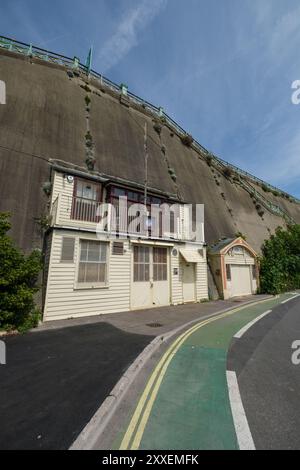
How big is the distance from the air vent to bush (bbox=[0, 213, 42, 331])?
4.16 metres

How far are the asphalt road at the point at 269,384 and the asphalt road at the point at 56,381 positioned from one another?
2.40m

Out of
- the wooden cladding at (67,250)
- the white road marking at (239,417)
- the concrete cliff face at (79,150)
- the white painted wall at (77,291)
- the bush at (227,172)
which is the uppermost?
the bush at (227,172)

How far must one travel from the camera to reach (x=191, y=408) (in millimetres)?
3430

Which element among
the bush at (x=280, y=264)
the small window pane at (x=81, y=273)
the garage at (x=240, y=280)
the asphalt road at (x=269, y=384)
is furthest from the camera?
the bush at (x=280, y=264)

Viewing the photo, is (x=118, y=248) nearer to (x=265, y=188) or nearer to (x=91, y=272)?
(x=91, y=272)

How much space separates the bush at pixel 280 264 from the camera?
19.3 metres

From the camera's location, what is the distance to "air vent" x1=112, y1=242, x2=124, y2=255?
11.5 meters

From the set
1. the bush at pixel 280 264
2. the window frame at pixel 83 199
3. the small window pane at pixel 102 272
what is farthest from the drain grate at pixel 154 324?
the bush at pixel 280 264

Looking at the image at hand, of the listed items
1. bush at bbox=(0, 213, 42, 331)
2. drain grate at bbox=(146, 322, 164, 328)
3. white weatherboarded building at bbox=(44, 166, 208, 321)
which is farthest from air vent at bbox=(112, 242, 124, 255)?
drain grate at bbox=(146, 322, 164, 328)

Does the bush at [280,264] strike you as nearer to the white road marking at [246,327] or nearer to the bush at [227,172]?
the white road marking at [246,327]

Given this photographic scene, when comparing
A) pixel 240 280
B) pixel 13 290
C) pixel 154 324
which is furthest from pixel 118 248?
pixel 240 280

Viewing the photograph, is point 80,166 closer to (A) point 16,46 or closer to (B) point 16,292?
(B) point 16,292

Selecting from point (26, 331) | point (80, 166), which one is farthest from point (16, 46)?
point (26, 331)

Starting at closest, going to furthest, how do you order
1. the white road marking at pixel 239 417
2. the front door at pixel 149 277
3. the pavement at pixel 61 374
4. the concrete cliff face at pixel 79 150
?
the white road marking at pixel 239 417 → the pavement at pixel 61 374 → the concrete cliff face at pixel 79 150 → the front door at pixel 149 277
